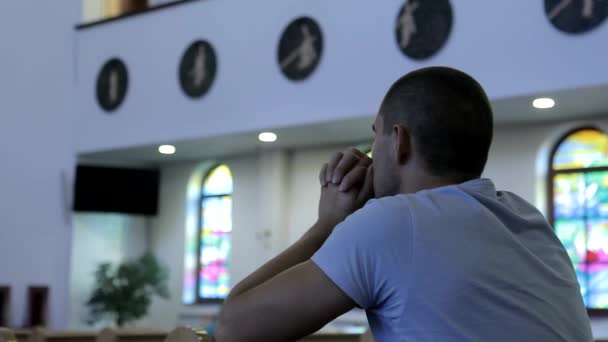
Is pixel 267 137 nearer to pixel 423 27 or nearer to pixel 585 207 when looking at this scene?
pixel 423 27

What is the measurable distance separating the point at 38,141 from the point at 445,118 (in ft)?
43.7

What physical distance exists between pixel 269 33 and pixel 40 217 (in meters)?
4.77

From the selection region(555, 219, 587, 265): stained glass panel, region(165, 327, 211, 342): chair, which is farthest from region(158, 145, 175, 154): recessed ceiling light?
region(165, 327, 211, 342): chair

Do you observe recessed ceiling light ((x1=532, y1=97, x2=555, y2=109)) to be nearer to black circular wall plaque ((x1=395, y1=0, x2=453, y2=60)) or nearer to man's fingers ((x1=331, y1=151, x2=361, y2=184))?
black circular wall plaque ((x1=395, y1=0, x2=453, y2=60))

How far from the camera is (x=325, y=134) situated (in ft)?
38.9

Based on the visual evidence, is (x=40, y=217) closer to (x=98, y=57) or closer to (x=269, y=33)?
(x=98, y=57)

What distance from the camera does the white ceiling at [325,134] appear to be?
945 cm

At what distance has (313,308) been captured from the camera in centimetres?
124

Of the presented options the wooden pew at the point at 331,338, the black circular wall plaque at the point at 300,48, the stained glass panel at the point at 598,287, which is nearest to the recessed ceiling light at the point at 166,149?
the black circular wall plaque at the point at 300,48

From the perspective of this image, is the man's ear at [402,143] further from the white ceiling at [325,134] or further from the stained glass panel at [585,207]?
the stained glass panel at [585,207]

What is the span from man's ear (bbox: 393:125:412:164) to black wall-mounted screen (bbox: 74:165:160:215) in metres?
12.8

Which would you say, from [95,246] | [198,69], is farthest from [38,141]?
[198,69]

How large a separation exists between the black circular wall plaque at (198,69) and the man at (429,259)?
35.2ft

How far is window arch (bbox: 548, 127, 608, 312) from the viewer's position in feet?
33.6
